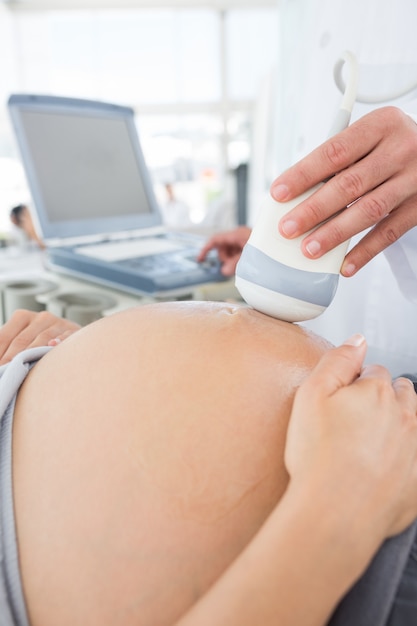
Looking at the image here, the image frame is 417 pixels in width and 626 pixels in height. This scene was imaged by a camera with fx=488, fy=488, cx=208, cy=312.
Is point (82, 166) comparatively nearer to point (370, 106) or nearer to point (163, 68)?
point (370, 106)

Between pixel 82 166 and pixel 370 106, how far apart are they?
79 cm

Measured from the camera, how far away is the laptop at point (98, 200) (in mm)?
1179

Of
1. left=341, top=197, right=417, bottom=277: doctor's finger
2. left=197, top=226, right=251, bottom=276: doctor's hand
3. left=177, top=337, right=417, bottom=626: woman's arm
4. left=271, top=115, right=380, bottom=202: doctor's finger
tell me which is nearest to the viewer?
left=177, top=337, right=417, bottom=626: woman's arm

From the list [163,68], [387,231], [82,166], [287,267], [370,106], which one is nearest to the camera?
[287,267]

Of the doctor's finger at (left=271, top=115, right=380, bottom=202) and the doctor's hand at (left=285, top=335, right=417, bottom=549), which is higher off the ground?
the doctor's finger at (left=271, top=115, right=380, bottom=202)

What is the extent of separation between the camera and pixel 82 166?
138 centimetres

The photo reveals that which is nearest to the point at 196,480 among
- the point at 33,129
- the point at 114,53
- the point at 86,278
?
the point at 86,278

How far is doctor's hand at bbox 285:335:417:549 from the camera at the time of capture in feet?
1.16

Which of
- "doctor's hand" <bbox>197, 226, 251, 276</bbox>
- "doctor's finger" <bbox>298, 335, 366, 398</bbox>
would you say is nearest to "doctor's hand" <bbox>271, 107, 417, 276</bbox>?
"doctor's finger" <bbox>298, 335, 366, 398</bbox>

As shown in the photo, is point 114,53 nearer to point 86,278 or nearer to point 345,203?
point 86,278

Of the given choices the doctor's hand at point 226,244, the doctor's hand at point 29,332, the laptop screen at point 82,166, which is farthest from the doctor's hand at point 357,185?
the laptop screen at point 82,166

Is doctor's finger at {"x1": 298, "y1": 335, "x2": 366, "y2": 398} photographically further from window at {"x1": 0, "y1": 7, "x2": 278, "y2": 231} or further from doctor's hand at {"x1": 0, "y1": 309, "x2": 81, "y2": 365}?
window at {"x1": 0, "y1": 7, "x2": 278, "y2": 231}

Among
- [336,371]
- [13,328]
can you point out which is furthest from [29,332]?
[336,371]

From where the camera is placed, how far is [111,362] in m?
0.53
